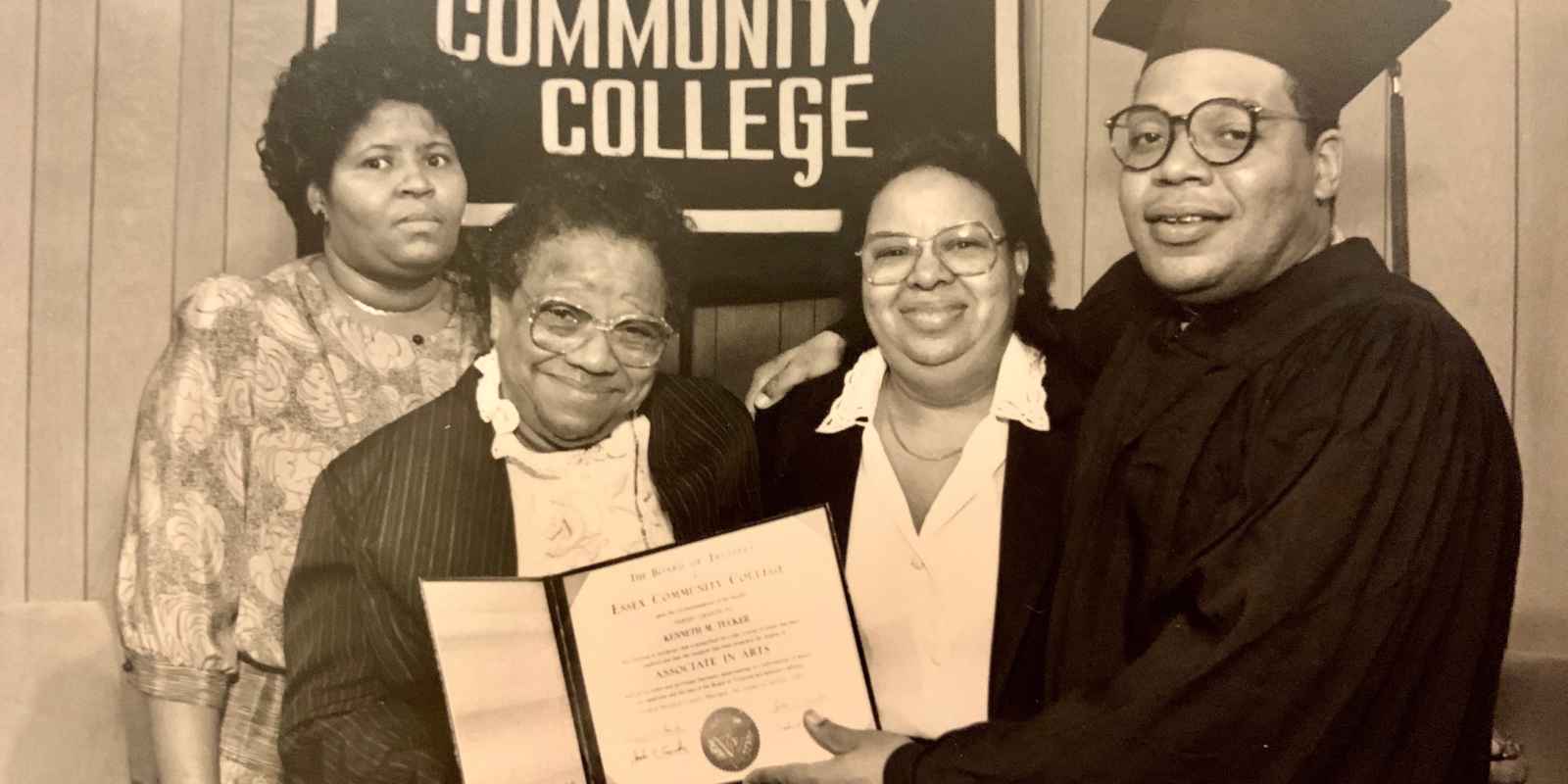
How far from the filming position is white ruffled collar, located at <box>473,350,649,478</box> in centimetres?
136

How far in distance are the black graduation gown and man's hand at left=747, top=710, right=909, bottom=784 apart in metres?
0.02

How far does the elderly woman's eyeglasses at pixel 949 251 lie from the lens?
135cm

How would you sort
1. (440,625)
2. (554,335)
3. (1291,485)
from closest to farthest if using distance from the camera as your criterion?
(1291,485) < (440,625) < (554,335)

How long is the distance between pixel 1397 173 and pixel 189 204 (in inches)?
47.5

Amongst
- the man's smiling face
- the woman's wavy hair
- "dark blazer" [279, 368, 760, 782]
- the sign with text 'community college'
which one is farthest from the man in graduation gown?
"dark blazer" [279, 368, 760, 782]

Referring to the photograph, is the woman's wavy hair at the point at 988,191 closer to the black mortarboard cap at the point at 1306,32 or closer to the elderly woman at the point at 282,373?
the black mortarboard cap at the point at 1306,32

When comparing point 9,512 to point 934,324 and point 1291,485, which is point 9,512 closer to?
point 934,324

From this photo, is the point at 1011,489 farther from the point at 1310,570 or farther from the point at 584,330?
the point at 584,330

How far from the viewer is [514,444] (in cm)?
136

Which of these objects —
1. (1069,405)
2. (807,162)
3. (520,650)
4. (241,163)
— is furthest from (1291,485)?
(241,163)

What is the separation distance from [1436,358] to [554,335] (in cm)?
78

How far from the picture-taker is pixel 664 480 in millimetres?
1386
